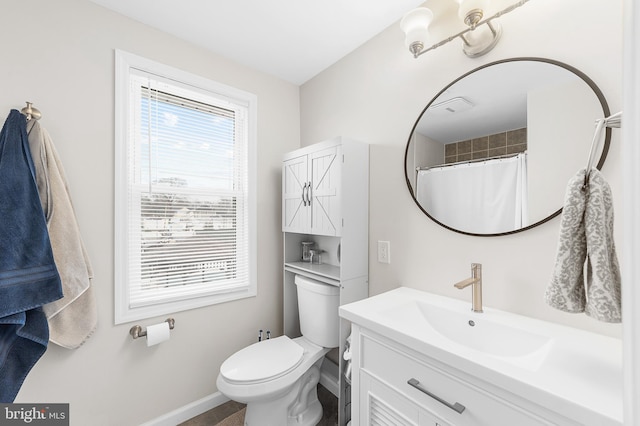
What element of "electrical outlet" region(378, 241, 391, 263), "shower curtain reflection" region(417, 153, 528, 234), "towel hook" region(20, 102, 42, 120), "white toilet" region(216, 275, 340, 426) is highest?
"towel hook" region(20, 102, 42, 120)

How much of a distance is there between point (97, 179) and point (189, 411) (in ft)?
4.92

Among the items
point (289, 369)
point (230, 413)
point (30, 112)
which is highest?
point (30, 112)

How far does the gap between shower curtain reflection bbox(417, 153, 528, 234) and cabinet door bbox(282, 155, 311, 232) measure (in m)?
0.74

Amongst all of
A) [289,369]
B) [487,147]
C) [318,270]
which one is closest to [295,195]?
[318,270]

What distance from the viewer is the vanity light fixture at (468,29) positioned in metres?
1.12

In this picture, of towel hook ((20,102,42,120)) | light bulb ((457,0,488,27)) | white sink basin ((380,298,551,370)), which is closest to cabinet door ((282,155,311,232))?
white sink basin ((380,298,551,370))

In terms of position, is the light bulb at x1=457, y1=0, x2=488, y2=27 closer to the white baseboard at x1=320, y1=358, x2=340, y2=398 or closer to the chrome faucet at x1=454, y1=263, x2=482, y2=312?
the chrome faucet at x1=454, y1=263, x2=482, y2=312

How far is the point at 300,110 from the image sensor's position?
92.2 inches

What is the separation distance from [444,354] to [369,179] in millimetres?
1109

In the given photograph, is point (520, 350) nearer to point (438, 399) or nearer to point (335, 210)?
point (438, 399)

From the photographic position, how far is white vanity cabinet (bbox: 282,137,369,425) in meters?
1.60

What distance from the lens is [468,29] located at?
3.78 feet

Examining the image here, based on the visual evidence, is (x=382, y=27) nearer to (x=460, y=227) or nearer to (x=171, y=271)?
(x=460, y=227)

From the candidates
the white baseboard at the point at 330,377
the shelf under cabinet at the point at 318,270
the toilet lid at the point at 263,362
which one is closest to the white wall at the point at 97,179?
the toilet lid at the point at 263,362
